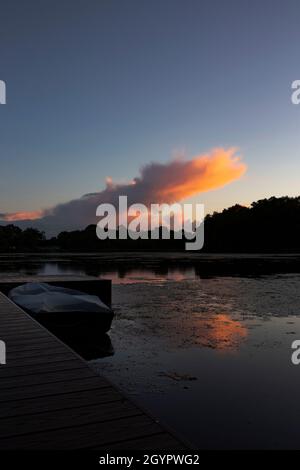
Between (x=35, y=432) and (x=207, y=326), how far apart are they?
27.8 feet

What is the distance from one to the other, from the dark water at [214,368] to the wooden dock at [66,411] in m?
1.24

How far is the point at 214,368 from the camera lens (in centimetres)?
758

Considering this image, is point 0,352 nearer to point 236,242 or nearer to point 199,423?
point 199,423

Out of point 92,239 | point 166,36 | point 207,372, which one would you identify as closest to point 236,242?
point 92,239

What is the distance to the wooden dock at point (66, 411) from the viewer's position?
3137mm

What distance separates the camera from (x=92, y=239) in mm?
150125

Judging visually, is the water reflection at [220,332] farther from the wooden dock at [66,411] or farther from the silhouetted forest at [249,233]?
the silhouetted forest at [249,233]

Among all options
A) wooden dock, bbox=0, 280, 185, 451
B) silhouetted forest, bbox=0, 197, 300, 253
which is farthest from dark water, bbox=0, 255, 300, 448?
silhouetted forest, bbox=0, 197, 300, 253

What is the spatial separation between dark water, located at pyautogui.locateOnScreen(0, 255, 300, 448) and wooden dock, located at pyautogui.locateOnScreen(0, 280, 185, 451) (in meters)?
1.24

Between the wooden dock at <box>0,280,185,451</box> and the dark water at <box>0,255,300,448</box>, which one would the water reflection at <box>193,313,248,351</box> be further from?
the wooden dock at <box>0,280,185,451</box>

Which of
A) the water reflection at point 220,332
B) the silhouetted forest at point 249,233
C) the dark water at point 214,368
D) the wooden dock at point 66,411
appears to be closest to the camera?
the wooden dock at point 66,411

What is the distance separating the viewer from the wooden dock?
314 centimetres

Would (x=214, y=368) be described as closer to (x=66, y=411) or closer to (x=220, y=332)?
(x=220, y=332)

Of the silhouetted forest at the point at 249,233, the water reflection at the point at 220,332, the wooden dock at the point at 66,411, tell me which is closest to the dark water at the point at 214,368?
the water reflection at the point at 220,332
